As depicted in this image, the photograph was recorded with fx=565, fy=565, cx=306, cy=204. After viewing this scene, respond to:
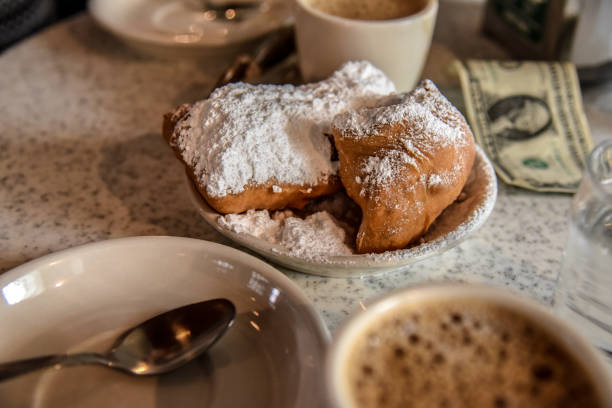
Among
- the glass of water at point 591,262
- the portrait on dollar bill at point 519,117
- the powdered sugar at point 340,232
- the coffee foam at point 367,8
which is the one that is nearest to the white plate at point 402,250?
the powdered sugar at point 340,232

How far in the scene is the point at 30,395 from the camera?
52cm

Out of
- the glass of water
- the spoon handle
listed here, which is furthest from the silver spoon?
the glass of water

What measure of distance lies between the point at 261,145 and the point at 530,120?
506 mm

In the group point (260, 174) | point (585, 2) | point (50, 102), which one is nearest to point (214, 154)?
point (260, 174)

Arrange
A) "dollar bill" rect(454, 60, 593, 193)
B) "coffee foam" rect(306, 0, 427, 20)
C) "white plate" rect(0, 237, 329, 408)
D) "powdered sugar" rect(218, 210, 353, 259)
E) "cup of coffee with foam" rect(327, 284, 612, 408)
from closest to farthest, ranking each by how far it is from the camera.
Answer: "cup of coffee with foam" rect(327, 284, 612, 408) → "white plate" rect(0, 237, 329, 408) → "powdered sugar" rect(218, 210, 353, 259) → "dollar bill" rect(454, 60, 593, 193) → "coffee foam" rect(306, 0, 427, 20)

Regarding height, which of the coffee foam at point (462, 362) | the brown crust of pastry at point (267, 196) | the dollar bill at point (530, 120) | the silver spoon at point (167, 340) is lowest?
the dollar bill at point (530, 120)

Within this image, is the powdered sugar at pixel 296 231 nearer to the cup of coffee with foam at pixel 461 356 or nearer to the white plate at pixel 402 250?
the white plate at pixel 402 250

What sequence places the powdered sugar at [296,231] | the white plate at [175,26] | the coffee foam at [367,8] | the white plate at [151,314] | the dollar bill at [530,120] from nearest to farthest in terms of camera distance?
the white plate at [151,314] → the powdered sugar at [296,231] → the dollar bill at [530,120] → the coffee foam at [367,8] → the white plate at [175,26]

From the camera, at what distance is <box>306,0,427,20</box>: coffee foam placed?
978 millimetres

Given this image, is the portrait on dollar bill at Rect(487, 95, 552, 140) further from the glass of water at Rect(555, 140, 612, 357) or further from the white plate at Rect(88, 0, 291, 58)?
the white plate at Rect(88, 0, 291, 58)

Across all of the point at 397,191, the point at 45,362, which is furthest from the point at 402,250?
the point at 45,362

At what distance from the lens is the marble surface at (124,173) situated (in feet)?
2.37

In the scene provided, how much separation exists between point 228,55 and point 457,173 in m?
0.65

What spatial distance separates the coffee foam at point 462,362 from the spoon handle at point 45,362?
261 mm
